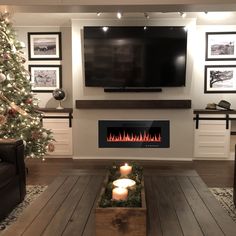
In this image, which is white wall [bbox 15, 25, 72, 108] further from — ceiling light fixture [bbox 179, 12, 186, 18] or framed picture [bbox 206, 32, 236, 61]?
framed picture [bbox 206, 32, 236, 61]

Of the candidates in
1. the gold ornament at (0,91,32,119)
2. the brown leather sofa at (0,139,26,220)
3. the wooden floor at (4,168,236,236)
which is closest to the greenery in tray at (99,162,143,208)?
the wooden floor at (4,168,236,236)

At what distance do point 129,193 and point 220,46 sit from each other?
4569 mm

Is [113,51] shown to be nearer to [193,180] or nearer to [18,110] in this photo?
[18,110]

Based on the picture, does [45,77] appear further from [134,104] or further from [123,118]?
[134,104]

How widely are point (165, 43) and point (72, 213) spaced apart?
3.97 meters

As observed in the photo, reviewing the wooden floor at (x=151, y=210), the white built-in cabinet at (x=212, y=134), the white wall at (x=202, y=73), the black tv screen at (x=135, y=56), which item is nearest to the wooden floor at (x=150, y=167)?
the white built-in cabinet at (x=212, y=134)

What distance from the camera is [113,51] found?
552 centimetres

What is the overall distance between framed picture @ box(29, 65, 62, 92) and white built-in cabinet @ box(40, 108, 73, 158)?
64cm

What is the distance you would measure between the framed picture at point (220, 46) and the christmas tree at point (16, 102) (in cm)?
333

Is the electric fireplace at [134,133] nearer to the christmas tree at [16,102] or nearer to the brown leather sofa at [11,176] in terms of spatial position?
the christmas tree at [16,102]

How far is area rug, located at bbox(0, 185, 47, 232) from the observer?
10.3 feet

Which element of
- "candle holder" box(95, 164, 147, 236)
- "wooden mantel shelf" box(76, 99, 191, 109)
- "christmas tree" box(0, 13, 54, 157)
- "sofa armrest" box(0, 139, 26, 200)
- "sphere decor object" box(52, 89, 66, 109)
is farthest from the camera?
"sphere decor object" box(52, 89, 66, 109)

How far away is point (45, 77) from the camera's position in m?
6.19

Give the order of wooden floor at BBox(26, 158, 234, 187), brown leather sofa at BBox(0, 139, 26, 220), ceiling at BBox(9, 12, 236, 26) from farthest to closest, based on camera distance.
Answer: ceiling at BBox(9, 12, 236, 26)
wooden floor at BBox(26, 158, 234, 187)
brown leather sofa at BBox(0, 139, 26, 220)
